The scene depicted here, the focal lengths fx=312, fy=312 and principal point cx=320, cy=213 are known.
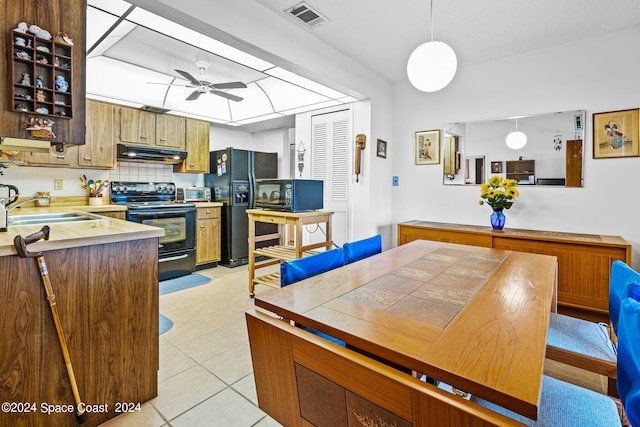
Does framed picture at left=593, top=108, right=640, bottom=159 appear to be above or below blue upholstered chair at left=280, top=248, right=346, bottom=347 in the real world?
above

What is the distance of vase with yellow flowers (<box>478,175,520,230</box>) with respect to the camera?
3.12 meters

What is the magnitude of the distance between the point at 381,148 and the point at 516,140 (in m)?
1.49

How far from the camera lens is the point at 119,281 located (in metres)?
1.65

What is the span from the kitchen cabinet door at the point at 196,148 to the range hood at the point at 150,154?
13cm

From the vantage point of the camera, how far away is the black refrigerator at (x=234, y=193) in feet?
15.6

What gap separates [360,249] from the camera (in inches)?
84.0

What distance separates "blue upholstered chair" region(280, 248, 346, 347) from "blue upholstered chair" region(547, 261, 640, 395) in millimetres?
989

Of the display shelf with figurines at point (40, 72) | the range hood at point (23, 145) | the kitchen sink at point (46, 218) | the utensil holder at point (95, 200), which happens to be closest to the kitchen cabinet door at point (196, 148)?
the utensil holder at point (95, 200)

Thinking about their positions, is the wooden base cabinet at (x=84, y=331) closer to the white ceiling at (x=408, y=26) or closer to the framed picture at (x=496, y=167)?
the white ceiling at (x=408, y=26)

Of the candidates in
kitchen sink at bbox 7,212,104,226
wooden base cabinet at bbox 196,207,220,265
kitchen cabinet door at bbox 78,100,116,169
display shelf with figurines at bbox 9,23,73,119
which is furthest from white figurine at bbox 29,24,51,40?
wooden base cabinet at bbox 196,207,220,265

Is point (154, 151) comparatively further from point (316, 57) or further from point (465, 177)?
point (465, 177)

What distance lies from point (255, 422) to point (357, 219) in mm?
2658

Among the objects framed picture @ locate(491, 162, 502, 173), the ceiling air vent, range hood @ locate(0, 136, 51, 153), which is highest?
the ceiling air vent

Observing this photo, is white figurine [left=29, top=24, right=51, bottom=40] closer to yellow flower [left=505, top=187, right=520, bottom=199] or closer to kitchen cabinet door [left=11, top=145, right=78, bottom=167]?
kitchen cabinet door [left=11, top=145, right=78, bottom=167]
